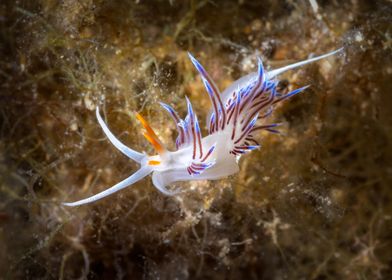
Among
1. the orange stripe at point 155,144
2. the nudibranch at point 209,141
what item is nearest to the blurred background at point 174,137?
the nudibranch at point 209,141

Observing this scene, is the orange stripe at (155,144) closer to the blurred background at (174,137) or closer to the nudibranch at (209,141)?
the nudibranch at (209,141)

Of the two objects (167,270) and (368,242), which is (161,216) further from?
(368,242)

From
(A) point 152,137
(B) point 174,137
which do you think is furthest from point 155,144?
(B) point 174,137

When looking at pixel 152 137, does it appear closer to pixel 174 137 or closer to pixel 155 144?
pixel 155 144

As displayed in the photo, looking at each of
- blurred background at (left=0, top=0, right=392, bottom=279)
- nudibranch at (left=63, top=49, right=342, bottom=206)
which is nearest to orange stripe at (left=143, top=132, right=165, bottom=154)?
nudibranch at (left=63, top=49, right=342, bottom=206)

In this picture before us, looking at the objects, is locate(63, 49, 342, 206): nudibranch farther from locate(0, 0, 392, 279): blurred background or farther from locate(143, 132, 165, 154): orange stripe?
locate(0, 0, 392, 279): blurred background

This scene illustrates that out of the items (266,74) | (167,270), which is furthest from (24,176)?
(266,74)
